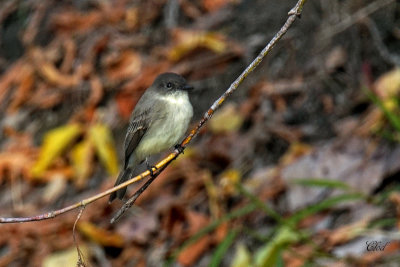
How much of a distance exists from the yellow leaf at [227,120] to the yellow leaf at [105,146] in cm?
90

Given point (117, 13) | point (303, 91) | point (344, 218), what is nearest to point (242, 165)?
point (303, 91)

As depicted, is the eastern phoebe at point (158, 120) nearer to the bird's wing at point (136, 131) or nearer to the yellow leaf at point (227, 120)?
the bird's wing at point (136, 131)

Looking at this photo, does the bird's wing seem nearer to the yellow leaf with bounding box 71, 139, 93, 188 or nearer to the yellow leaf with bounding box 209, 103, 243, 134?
the yellow leaf with bounding box 209, 103, 243, 134

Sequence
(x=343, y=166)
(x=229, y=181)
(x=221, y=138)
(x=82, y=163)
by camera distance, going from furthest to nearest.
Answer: (x=82, y=163) → (x=221, y=138) → (x=229, y=181) → (x=343, y=166)

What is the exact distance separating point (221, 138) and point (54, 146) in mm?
1581

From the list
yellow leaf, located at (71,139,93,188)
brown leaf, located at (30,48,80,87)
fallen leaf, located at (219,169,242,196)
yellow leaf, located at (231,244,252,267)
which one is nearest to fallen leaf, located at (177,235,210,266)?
yellow leaf, located at (231,244,252,267)

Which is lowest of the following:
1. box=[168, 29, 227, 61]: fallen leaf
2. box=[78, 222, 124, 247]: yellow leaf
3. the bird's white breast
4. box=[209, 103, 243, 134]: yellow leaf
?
the bird's white breast

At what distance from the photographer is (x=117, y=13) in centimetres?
810

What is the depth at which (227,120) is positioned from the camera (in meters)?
6.54

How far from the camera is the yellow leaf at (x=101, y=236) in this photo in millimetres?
5891

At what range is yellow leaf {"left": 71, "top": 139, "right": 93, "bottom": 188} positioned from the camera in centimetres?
674

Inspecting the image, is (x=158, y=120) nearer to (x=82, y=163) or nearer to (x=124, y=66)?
(x=82, y=163)

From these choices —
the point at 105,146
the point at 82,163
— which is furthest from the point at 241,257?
the point at 82,163

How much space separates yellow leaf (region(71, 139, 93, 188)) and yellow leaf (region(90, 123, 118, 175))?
0.27 ft
